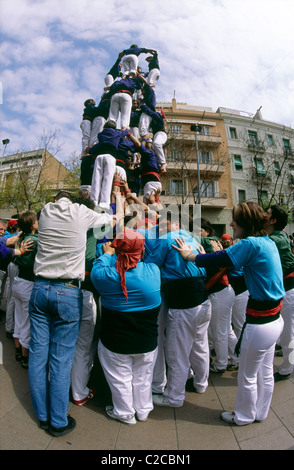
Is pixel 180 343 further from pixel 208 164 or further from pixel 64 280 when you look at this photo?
pixel 208 164

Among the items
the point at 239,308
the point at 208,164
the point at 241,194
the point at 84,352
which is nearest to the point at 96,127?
the point at 239,308

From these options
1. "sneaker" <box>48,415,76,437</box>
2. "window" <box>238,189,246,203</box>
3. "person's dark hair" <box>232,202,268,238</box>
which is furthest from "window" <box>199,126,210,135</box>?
"sneaker" <box>48,415,76,437</box>

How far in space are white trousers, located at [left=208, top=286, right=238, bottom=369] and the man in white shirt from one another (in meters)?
2.15

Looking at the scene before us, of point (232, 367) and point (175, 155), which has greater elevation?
point (175, 155)

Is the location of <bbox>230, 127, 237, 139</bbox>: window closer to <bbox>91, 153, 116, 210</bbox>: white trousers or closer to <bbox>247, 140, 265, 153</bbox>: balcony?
<bbox>247, 140, 265, 153</bbox>: balcony

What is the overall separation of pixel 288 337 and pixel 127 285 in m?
2.80

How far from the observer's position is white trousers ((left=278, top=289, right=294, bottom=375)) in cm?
369

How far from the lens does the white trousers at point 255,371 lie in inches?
99.9

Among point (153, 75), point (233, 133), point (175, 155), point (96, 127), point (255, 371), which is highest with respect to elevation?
point (233, 133)

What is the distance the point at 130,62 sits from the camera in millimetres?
8430

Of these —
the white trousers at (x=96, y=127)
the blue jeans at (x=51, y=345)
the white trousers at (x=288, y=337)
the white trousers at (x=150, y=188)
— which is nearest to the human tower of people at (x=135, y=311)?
the blue jeans at (x=51, y=345)

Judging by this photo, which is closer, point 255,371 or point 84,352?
point 255,371

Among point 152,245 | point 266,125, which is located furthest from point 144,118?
point 266,125
